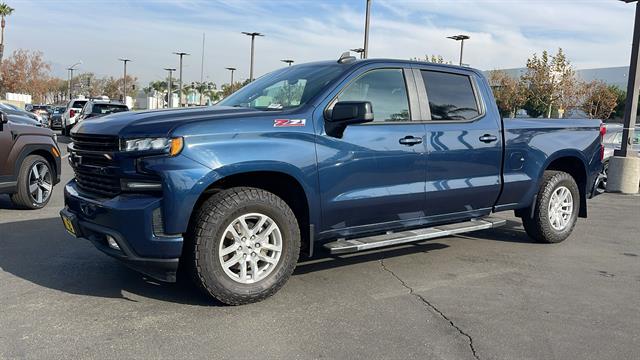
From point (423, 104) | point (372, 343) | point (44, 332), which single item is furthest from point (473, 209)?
point (44, 332)

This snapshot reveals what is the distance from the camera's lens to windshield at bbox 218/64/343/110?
495 cm

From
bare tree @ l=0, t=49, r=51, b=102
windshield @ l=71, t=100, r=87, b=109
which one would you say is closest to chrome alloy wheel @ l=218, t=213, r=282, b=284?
windshield @ l=71, t=100, r=87, b=109

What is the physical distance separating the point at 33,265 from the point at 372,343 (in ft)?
11.3

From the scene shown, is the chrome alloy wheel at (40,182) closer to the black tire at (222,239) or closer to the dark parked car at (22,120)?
the dark parked car at (22,120)

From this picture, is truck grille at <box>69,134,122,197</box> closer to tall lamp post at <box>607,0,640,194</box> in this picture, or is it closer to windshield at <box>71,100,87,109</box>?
tall lamp post at <box>607,0,640,194</box>

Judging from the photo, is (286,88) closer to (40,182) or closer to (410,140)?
(410,140)

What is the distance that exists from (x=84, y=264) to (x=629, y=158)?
11.1 meters

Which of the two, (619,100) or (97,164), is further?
(619,100)

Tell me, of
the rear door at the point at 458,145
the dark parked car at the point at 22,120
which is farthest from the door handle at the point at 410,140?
the dark parked car at the point at 22,120

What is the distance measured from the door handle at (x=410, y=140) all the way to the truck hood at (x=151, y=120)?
136cm

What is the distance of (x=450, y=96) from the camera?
5.73 meters

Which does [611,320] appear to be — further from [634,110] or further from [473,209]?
[634,110]

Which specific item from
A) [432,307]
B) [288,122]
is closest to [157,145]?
[288,122]

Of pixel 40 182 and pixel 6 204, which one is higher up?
pixel 40 182
